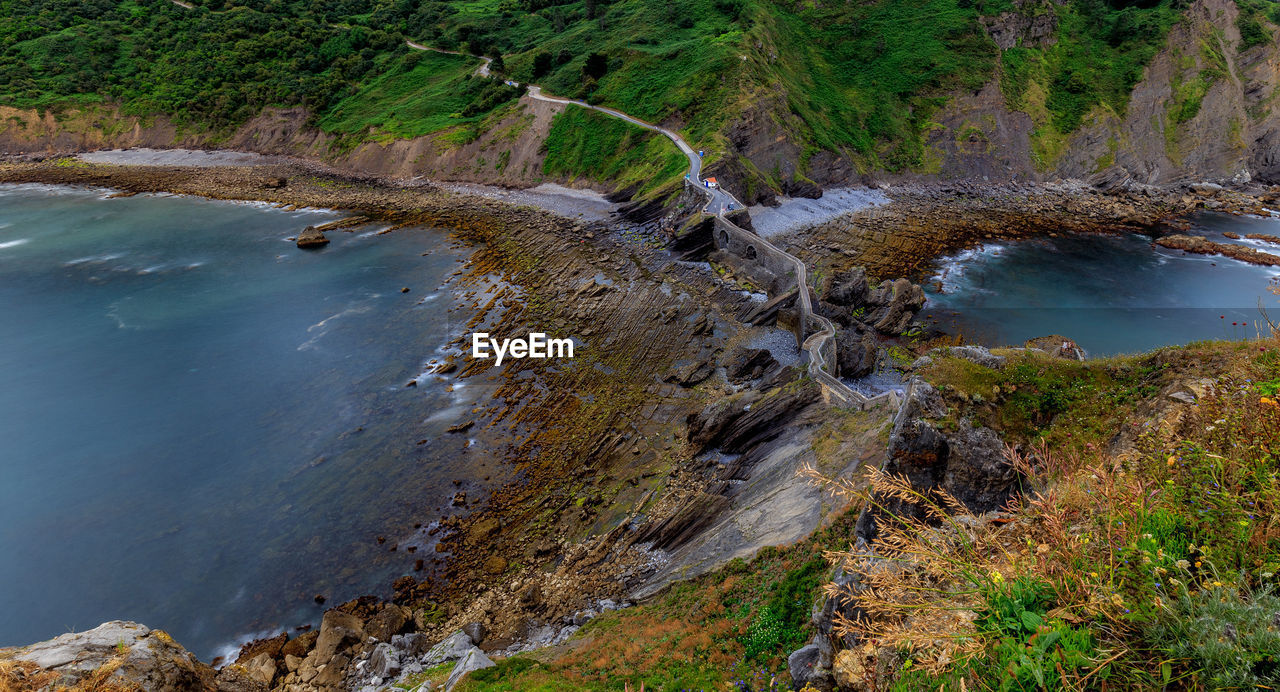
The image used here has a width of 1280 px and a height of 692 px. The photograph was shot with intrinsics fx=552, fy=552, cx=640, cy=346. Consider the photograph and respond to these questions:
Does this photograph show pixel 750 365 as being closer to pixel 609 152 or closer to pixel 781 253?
pixel 781 253

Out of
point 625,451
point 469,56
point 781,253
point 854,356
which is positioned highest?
point 469,56

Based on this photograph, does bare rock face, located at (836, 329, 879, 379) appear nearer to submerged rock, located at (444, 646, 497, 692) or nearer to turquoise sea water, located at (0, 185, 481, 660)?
turquoise sea water, located at (0, 185, 481, 660)

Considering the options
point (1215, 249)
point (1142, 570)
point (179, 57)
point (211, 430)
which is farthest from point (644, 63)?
point (1142, 570)

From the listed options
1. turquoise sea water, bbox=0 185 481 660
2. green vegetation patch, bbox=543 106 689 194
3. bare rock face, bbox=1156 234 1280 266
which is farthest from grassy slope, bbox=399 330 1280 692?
bare rock face, bbox=1156 234 1280 266

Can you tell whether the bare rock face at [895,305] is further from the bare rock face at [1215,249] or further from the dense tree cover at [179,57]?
the dense tree cover at [179,57]

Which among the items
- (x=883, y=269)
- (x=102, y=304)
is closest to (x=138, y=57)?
(x=102, y=304)

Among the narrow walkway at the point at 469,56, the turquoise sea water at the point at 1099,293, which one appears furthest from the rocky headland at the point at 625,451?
the narrow walkway at the point at 469,56

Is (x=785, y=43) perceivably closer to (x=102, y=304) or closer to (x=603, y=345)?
(x=603, y=345)
